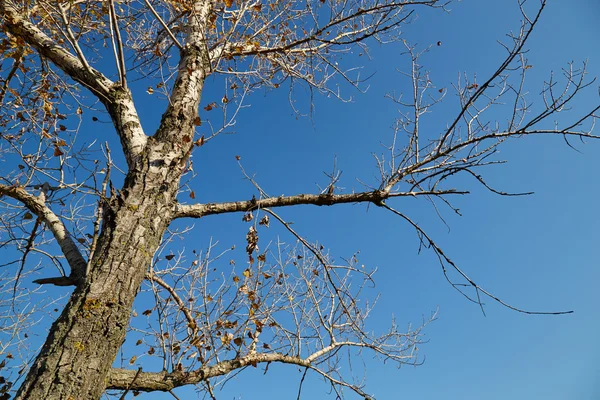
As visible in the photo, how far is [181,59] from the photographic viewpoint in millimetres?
2846

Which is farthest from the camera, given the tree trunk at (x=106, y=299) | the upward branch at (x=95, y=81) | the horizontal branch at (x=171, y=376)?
the upward branch at (x=95, y=81)

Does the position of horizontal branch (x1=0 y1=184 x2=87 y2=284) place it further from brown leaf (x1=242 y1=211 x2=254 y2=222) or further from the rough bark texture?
brown leaf (x1=242 y1=211 x2=254 y2=222)

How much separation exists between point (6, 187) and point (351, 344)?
299 centimetres

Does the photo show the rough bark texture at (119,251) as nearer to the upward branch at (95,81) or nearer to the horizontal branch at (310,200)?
the upward branch at (95,81)

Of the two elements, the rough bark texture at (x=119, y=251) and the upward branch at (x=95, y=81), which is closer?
the rough bark texture at (x=119, y=251)

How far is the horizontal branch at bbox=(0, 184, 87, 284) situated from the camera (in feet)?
6.84

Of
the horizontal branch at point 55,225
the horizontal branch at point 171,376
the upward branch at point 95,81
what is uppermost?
the upward branch at point 95,81

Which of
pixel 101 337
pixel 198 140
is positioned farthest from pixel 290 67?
pixel 101 337

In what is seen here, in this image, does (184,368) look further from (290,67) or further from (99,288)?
(290,67)

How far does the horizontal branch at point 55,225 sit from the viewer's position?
6.84 feet

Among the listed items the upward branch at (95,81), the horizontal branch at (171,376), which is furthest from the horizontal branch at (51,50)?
the horizontal branch at (171,376)

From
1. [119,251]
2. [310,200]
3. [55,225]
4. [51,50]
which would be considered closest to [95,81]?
[51,50]

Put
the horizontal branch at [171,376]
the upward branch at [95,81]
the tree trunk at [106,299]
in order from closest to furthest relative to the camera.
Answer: the tree trunk at [106,299] → the horizontal branch at [171,376] → the upward branch at [95,81]

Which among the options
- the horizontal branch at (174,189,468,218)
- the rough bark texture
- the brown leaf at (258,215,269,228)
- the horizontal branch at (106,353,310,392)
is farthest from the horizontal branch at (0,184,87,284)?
the brown leaf at (258,215,269,228)
